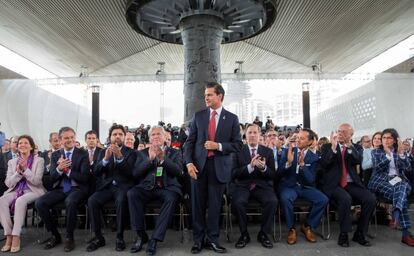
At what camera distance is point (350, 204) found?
3916mm

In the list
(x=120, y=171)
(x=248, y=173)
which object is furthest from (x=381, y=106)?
(x=120, y=171)

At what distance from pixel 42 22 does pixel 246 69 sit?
992 centimetres

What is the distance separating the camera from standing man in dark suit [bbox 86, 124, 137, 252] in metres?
3.86

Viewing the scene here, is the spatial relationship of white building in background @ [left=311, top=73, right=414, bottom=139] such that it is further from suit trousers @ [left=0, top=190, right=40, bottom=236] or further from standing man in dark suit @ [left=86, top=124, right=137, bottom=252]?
suit trousers @ [left=0, top=190, right=40, bottom=236]

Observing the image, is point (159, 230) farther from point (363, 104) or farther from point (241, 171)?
point (363, 104)

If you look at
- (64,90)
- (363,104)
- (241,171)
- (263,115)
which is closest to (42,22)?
(64,90)

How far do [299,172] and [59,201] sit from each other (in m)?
2.74

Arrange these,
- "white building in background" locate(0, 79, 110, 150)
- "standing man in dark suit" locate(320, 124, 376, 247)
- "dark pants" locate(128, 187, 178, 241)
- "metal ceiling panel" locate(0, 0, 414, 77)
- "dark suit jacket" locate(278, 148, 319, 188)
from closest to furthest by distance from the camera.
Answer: "dark pants" locate(128, 187, 178, 241)
"standing man in dark suit" locate(320, 124, 376, 247)
"dark suit jacket" locate(278, 148, 319, 188)
"metal ceiling panel" locate(0, 0, 414, 77)
"white building in background" locate(0, 79, 110, 150)

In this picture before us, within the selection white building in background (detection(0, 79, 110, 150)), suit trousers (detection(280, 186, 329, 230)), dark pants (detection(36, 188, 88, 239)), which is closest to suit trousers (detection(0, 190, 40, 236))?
dark pants (detection(36, 188, 88, 239))

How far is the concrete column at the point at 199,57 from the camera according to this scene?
9.11 metres

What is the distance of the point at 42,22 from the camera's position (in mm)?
12438

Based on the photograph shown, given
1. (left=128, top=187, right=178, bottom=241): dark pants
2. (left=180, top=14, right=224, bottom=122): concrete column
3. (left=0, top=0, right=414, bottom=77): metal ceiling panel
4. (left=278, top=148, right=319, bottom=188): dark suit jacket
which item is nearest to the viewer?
(left=128, top=187, right=178, bottom=241): dark pants

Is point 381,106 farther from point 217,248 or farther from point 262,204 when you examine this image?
point 217,248

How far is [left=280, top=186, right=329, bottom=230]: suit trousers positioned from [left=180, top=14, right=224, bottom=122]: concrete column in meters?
5.24
